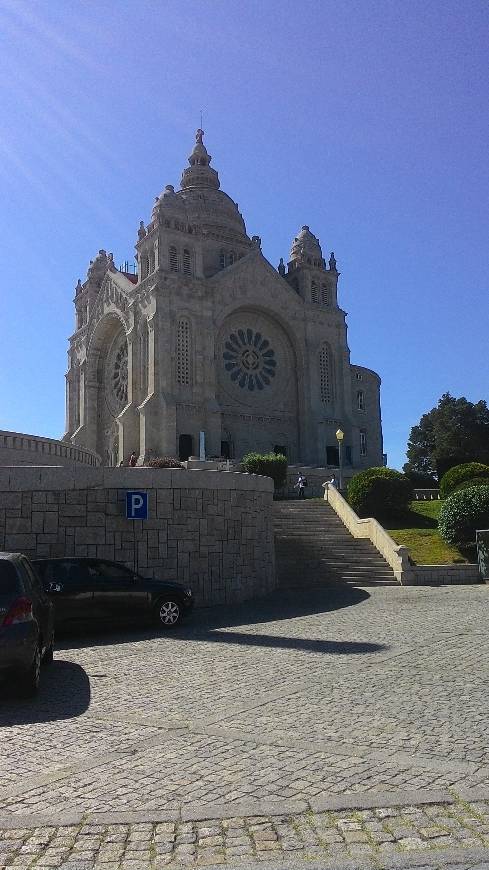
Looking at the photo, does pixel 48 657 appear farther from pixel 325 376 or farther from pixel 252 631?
pixel 325 376

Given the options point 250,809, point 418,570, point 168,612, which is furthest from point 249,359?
point 250,809

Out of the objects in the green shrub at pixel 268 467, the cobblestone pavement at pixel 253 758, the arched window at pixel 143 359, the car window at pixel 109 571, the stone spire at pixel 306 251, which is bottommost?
the cobblestone pavement at pixel 253 758

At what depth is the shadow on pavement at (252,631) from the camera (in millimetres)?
9602

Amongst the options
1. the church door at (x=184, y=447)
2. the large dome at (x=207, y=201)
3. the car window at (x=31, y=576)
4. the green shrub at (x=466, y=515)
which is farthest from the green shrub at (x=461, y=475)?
the large dome at (x=207, y=201)

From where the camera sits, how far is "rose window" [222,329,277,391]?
51000mm

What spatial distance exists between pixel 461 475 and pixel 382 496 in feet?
12.1

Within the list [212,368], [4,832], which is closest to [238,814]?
[4,832]

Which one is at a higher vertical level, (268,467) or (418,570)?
(268,467)

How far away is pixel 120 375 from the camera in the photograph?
54.4 m

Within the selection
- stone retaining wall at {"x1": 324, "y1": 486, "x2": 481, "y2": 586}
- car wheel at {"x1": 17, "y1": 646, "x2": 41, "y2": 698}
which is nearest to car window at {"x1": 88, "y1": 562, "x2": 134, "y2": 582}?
car wheel at {"x1": 17, "y1": 646, "x2": 41, "y2": 698}

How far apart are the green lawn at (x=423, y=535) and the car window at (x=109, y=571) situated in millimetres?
12696

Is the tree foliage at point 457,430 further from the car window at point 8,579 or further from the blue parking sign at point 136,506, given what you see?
the car window at point 8,579

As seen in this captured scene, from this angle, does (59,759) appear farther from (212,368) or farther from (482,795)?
(212,368)

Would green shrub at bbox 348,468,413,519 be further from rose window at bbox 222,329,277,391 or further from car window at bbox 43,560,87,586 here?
rose window at bbox 222,329,277,391
